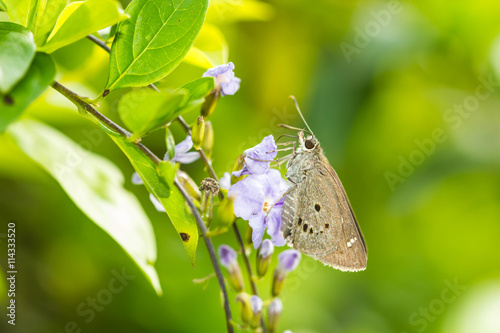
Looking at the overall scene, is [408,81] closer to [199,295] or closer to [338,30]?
[338,30]

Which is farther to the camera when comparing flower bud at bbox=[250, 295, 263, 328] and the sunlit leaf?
the sunlit leaf

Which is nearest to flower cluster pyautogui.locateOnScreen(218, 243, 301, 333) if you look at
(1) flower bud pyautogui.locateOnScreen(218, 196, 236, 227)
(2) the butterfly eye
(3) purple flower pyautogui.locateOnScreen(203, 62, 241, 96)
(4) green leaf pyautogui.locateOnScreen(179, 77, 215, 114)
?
(1) flower bud pyautogui.locateOnScreen(218, 196, 236, 227)

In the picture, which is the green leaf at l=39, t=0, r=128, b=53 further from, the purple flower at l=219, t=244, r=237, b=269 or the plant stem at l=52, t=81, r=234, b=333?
the purple flower at l=219, t=244, r=237, b=269

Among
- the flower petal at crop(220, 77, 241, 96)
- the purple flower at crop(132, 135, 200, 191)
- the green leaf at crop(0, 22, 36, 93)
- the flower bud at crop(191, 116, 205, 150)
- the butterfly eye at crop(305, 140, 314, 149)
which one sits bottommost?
the butterfly eye at crop(305, 140, 314, 149)

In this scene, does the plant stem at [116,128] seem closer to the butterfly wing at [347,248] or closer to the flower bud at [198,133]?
the flower bud at [198,133]

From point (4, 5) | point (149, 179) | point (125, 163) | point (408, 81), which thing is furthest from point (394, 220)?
point (4, 5)

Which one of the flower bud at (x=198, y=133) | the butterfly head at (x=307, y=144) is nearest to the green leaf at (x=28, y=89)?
the flower bud at (x=198, y=133)
